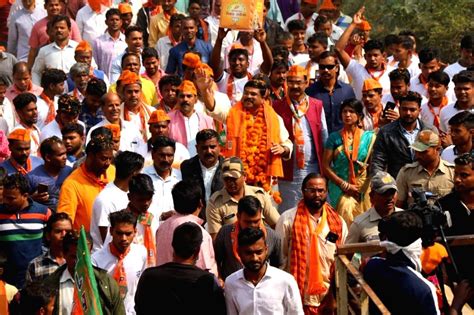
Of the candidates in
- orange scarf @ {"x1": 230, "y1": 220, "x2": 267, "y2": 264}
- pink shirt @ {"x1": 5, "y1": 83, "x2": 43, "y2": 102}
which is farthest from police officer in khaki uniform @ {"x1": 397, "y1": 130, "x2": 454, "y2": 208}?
pink shirt @ {"x1": 5, "y1": 83, "x2": 43, "y2": 102}

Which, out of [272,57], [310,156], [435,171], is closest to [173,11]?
[272,57]

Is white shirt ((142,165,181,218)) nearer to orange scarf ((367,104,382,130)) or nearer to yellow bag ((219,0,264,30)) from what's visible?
orange scarf ((367,104,382,130))

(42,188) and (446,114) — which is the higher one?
(446,114)

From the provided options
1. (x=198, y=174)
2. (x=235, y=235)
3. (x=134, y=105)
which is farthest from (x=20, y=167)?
(x=235, y=235)

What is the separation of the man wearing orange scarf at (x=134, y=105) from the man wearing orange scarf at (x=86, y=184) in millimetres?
2345

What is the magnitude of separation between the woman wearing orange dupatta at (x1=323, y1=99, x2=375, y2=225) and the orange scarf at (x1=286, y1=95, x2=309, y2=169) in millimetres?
493

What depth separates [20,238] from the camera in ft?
38.7

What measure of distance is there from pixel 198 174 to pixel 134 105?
79.9 inches

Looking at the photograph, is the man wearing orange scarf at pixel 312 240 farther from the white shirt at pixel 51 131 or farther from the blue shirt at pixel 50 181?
the white shirt at pixel 51 131

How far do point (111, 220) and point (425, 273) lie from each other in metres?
2.48

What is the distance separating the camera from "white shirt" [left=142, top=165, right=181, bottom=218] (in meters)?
12.2

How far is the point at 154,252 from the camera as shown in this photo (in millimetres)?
11383

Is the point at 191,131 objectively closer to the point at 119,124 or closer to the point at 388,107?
the point at 119,124

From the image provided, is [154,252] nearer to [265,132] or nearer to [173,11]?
[265,132]
